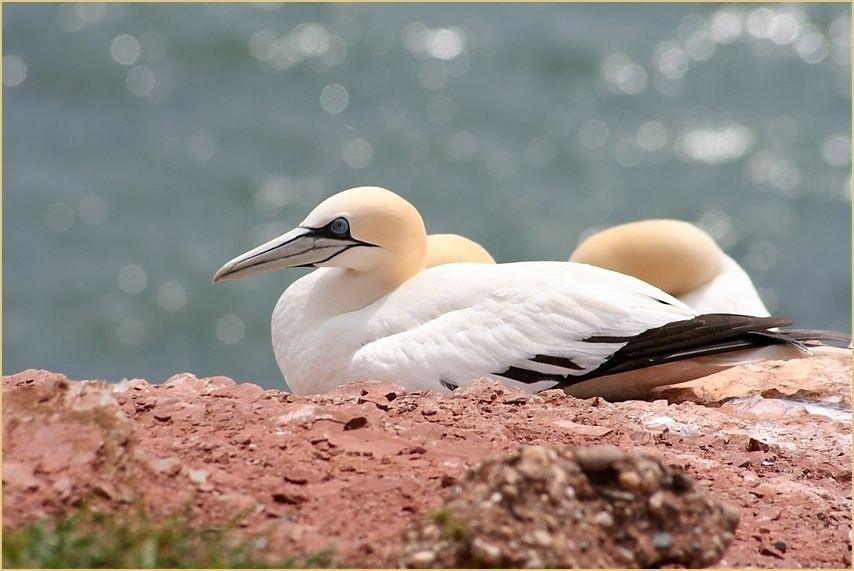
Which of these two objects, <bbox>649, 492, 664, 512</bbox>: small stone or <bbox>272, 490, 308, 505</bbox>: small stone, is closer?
<bbox>649, 492, 664, 512</bbox>: small stone

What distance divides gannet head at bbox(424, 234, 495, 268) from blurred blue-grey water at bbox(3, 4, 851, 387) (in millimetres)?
6572

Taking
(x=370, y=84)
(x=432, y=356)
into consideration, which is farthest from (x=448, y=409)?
(x=370, y=84)

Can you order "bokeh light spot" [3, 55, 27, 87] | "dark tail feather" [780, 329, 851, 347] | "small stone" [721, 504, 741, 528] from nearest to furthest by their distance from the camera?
"small stone" [721, 504, 741, 528]
"dark tail feather" [780, 329, 851, 347]
"bokeh light spot" [3, 55, 27, 87]

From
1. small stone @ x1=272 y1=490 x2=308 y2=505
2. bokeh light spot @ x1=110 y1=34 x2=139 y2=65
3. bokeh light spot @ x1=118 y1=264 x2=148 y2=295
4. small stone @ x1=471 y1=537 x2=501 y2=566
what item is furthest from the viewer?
bokeh light spot @ x1=110 y1=34 x2=139 y2=65

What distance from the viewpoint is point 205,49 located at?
1830 centimetres

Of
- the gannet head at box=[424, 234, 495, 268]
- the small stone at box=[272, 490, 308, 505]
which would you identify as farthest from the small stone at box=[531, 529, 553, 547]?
the gannet head at box=[424, 234, 495, 268]

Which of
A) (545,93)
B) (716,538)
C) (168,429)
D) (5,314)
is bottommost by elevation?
(716,538)

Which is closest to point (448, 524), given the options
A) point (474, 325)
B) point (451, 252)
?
point (474, 325)

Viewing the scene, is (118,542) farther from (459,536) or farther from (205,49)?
(205,49)

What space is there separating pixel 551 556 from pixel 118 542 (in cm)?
106

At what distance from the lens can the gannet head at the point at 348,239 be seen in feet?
20.5

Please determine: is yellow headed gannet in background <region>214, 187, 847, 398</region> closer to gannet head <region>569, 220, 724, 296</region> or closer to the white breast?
the white breast

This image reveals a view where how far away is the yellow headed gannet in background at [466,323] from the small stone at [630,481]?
→ 2.27 m

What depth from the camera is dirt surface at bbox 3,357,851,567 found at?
11.8 feet
